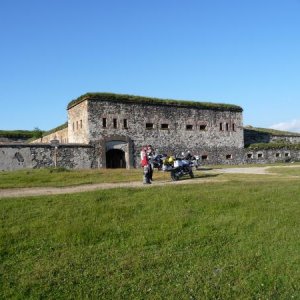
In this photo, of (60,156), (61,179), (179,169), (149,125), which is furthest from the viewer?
(149,125)

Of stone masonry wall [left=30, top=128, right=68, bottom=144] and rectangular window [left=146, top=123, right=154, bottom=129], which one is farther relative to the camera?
stone masonry wall [left=30, top=128, right=68, bottom=144]

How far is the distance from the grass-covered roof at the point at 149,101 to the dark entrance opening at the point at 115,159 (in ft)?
10.2

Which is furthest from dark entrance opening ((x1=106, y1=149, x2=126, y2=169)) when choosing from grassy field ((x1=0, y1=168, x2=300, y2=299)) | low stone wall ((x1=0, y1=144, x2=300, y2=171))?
grassy field ((x1=0, y1=168, x2=300, y2=299))

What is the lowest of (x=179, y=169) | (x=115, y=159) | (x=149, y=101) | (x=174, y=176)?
(x=174, y=176)

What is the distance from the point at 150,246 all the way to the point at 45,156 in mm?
16109

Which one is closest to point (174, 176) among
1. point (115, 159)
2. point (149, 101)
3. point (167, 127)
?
point (115, 159)

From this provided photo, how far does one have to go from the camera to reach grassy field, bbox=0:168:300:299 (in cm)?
622

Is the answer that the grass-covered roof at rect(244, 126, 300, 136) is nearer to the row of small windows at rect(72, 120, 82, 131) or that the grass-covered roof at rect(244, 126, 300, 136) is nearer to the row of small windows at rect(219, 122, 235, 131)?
the row of small windows at rect(219, 122, 235, 131)

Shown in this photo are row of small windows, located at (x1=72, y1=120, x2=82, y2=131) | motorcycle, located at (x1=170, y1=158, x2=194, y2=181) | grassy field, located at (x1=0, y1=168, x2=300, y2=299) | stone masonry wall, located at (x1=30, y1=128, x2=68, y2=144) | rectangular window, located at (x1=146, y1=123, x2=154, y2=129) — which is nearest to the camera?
grassy field, located at (x1=0, y1=168, x2=300, y2=299)

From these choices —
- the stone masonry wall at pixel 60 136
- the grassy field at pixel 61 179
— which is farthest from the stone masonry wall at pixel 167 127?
the grassy field at pixel 61 179

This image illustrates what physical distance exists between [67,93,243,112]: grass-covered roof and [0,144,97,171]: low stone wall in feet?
9.95

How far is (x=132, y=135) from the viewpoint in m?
25.8

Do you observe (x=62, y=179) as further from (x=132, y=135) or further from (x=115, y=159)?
(x=132, y=135)

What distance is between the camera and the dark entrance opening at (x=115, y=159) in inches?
998
